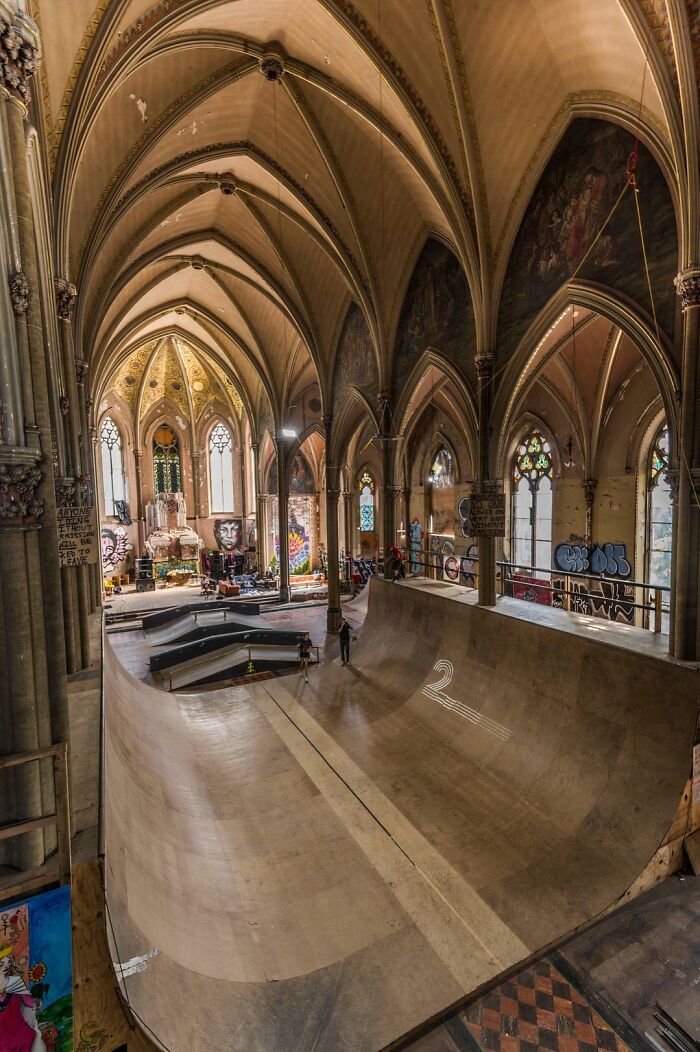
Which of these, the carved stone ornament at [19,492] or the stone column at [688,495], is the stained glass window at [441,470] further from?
the carved stone ornament at [19,492]

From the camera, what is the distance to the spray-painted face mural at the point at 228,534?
31.1 m

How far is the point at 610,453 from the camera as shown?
1673 cm

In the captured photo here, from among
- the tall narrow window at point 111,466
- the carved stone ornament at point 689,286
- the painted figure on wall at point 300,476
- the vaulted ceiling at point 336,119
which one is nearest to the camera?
the carved stone ornament at point 689,286

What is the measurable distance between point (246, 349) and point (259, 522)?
942cm

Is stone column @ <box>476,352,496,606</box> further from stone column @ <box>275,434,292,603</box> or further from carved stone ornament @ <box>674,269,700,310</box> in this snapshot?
stone column @ <box>275,434,292,603</box>

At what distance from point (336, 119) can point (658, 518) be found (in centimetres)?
1430

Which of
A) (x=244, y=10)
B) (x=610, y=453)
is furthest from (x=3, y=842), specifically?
(x=610, y=453)

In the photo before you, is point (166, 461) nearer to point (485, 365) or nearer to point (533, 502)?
point (533, 502)

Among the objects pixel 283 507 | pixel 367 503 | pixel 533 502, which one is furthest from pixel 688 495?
pixel 367 503

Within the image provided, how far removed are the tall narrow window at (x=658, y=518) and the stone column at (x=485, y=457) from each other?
322 inches

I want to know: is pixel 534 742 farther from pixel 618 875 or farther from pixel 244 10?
pixel 244 10

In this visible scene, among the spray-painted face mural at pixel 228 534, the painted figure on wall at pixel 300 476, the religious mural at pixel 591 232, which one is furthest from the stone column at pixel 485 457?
the spray-painted face mural at pixel 228 534

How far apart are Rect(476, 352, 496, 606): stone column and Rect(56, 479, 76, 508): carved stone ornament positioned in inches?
314

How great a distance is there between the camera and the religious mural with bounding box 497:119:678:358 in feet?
24.7
